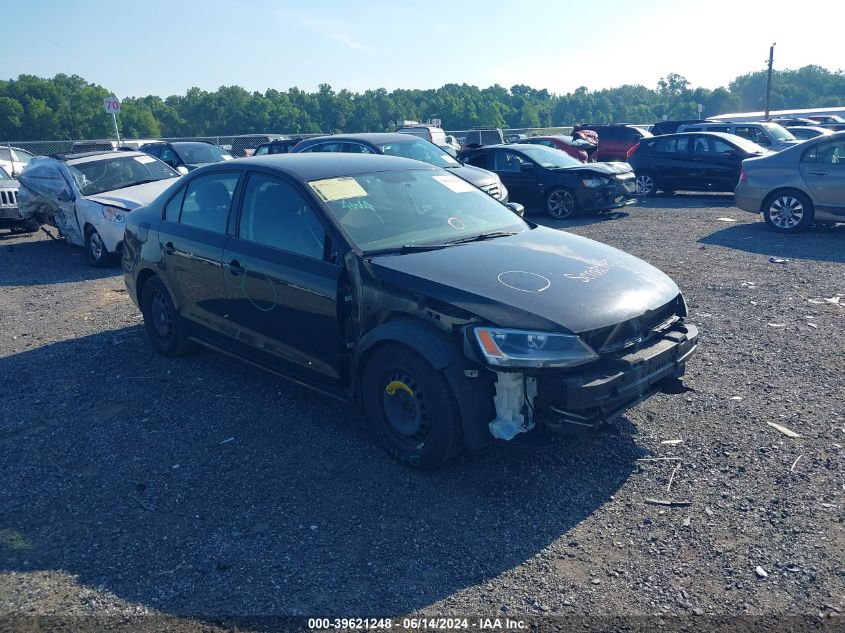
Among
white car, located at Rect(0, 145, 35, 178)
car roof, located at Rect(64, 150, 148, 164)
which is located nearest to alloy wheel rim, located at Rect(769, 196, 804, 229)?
car roof, located at Rect(64, 150, 148, 164)

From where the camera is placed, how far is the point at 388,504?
3883mm

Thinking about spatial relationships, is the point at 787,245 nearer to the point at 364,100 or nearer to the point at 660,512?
the point at 660,512

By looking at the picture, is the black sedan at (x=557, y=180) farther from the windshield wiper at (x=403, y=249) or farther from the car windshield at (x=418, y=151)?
the windshield wiper at (x=403, y=249)

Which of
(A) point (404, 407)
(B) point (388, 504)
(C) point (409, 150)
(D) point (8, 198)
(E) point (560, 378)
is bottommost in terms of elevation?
(B) point (388, 504)

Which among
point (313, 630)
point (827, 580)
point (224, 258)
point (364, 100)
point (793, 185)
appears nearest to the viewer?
point (313, 630)

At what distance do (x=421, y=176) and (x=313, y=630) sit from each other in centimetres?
350

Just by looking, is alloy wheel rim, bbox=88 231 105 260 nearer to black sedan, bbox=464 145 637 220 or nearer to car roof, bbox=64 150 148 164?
car roof, bbox=64 150 148 164

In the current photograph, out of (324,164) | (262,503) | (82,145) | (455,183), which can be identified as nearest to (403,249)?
(324,164)

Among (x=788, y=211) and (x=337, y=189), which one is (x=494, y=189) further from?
(x=337, y=189)

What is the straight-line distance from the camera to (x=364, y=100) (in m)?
85.8

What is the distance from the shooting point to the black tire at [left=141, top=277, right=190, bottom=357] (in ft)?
19.9

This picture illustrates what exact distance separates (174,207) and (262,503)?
3100 millimetres

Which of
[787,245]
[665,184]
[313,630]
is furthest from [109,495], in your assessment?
[665,184]

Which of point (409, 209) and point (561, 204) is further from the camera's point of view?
point (561, 204)
